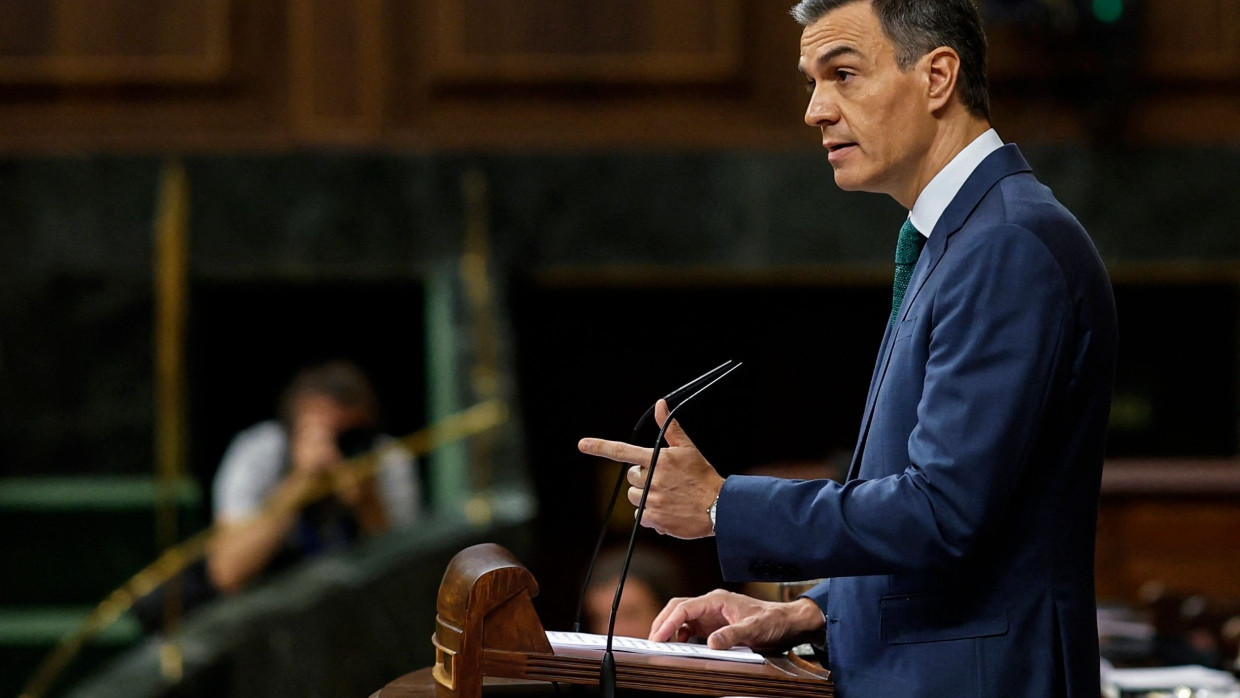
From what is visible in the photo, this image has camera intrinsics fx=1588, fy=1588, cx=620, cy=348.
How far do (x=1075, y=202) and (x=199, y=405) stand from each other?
3.19m

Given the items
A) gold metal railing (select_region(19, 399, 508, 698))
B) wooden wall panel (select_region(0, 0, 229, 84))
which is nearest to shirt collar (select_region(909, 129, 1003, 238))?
gold metal railing (select_region(19, 399, 508, 698))

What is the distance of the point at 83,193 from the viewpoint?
5.15 m

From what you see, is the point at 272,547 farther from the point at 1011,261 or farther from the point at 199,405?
the point at 1011,261

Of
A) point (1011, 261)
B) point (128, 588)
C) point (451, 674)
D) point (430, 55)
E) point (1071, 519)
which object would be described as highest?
point (430, 55)

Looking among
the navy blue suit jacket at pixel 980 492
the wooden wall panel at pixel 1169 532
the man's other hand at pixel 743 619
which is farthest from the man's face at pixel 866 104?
the wooden wall panel at pixel 1169 532

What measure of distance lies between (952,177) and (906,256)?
0.14m

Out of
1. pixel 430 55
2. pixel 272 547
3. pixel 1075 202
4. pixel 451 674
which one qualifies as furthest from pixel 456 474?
pixel 451 674

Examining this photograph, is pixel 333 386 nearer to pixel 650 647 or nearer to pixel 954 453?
pixel 650 647

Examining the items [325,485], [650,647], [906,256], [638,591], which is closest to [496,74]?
[325,485]

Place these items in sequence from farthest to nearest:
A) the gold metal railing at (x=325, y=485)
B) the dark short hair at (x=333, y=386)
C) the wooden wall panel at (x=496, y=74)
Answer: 1. the wooden wall panel at (x=496, y=74)
2. the dark short hair at (x=333, y=386)
3. the gold metal railing at (x=325, y=485)

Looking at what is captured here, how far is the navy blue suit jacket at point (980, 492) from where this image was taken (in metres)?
1.57

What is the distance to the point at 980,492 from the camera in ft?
5.11

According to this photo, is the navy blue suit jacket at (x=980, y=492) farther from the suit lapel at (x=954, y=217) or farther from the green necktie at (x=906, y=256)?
the green necktie at (x=906, y=256)

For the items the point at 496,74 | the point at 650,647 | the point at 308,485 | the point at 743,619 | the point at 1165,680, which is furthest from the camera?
the point at 496,74
